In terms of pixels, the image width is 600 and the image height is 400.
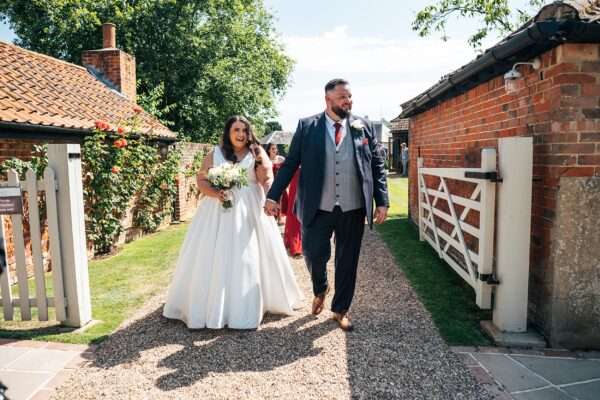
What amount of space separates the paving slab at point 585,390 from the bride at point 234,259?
247 cm

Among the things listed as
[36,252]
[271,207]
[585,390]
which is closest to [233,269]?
[271,207]

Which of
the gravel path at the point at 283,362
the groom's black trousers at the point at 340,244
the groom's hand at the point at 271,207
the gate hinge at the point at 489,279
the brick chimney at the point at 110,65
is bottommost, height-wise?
the gravel path at the point at 283,362

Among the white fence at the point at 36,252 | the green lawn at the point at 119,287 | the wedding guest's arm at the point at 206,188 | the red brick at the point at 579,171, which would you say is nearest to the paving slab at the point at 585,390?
the red brick at the point at 579,171

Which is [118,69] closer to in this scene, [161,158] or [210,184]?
[161,158]

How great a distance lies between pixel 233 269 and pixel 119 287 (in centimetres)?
234

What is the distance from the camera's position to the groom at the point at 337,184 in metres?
3.98

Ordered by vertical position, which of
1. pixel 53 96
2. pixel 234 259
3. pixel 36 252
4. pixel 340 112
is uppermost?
pixel 53 96

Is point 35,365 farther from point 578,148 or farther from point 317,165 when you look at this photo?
point 578,148

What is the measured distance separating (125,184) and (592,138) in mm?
Result: 7467

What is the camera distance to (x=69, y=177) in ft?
13.6

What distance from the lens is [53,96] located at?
8461 mm

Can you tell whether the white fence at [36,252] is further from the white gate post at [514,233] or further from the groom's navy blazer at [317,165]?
the white gate post at [514,233]

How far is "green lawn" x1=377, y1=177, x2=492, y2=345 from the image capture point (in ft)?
13.2

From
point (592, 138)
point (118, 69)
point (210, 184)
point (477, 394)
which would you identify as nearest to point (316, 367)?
point (477, 394)
